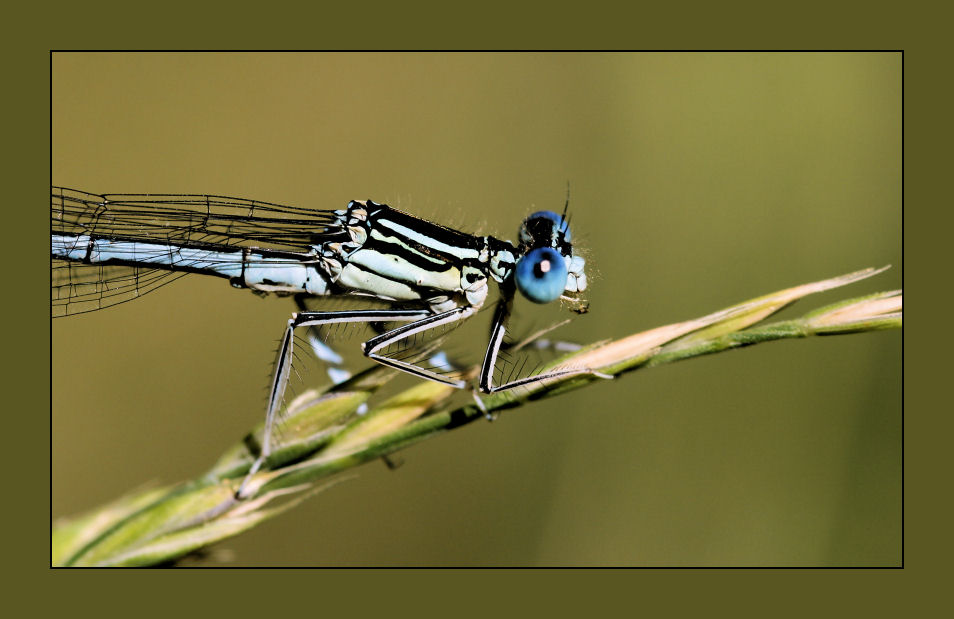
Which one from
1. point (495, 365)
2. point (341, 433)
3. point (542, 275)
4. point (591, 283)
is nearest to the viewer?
point (341, 433)

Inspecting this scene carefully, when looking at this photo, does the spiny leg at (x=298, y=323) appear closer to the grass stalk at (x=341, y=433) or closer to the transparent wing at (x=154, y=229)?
the grass stalk at (x=341, y=433)

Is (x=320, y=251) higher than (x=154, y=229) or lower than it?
lower

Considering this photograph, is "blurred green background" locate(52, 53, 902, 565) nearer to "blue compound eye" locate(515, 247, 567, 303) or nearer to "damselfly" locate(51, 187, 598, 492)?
"damselfly" locate(51, 187, 598, 492)

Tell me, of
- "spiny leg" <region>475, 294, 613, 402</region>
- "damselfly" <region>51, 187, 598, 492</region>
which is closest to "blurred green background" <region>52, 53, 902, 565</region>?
"damselfly" <region>51, 187, 598, 492</region>

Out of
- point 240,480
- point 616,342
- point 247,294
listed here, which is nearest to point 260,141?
point 247,294

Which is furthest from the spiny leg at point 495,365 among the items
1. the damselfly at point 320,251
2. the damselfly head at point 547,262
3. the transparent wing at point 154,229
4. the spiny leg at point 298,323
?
the transparent wing at point 154,229

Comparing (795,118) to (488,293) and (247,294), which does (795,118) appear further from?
(247,294)

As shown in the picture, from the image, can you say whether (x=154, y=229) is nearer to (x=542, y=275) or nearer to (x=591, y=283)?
(x=542, y=275)

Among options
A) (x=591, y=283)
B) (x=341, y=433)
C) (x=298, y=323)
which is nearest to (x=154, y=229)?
(x=298, y=323)
